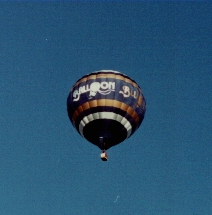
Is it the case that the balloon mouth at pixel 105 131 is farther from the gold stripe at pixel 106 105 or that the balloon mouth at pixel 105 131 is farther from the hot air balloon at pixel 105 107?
the gold stripe at pixel 106 105

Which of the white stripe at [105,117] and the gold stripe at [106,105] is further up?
the gold stripe at [106,105]

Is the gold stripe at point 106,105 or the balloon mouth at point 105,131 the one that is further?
the balloon mouth at point 105,131

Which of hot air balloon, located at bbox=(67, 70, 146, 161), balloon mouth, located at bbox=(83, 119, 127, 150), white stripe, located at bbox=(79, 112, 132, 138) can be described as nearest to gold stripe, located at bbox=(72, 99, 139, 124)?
hot air balloon, located at bbox=(67, 70, 146, 161)

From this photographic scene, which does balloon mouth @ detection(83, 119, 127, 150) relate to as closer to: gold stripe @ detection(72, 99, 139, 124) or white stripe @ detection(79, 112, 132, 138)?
white stripe @ detection(79, 112, 132, 138)

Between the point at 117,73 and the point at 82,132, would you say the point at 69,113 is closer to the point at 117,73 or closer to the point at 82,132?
the point at 82,132

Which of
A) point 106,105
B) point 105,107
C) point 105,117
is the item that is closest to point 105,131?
point 105,117

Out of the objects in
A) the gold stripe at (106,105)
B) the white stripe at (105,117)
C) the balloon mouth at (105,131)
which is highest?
the gold stripe at (106,105)

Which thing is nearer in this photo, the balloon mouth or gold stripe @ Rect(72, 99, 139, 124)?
gold stripe @ Rect(72, 99, 139, 124)

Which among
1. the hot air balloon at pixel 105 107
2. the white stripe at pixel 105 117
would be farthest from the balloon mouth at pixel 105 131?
the white stripe at pixel 105 117
